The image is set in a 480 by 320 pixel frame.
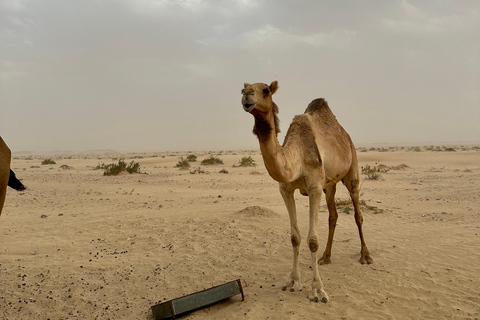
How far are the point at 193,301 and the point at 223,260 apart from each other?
6.60ft

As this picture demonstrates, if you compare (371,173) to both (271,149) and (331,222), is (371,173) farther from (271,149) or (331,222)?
(271,149)

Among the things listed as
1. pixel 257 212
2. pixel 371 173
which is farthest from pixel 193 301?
pixel 371 173

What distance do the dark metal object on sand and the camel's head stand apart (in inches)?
92.4

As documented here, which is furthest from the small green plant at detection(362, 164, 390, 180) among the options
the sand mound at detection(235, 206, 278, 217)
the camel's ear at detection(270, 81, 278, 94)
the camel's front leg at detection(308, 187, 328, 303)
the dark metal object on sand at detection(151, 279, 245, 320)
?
the camel's ear at detection(270, 81, 278, 94)

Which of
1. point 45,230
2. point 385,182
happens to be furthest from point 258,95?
point 385,182

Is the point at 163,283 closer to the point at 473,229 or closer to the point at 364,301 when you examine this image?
the point at 364,301

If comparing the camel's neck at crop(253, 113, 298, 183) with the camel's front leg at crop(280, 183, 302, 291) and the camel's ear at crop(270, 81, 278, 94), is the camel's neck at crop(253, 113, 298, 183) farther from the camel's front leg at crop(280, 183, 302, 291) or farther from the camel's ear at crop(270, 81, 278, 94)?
the camel's front leg at crop(280, 183, 302, 291)

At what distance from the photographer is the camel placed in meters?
3.63

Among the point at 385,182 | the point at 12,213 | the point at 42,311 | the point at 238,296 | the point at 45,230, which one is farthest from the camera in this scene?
the point at 385,182

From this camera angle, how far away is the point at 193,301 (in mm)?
3881

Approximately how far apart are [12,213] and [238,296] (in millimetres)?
8519

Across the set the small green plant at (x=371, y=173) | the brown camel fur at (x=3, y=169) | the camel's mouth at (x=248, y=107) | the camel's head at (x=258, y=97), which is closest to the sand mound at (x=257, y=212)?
the camel's head at (x=258, y=97)

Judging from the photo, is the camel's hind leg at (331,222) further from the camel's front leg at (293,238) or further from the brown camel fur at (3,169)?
the brown camel fur at (3,169)

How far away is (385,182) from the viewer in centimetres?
1709
